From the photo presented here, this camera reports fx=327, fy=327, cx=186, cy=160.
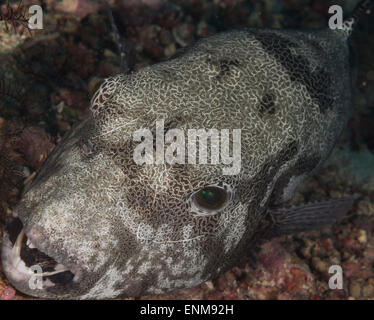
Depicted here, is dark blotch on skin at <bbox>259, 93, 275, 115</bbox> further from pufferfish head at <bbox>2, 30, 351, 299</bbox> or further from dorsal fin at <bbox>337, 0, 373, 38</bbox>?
dorsal fin at <bbox>337, 0, 373, 38</bbox>

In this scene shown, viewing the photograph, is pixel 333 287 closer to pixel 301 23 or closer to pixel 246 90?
pixel 246 90

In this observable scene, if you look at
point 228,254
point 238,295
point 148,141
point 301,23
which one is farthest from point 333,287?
point 301,23

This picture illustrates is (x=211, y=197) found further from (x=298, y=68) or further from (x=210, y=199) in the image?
(x=298, y=68)

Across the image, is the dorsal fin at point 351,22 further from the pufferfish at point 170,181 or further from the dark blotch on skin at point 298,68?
the pufferfish at point 170,181

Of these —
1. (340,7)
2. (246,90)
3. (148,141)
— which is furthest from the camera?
(340,7)

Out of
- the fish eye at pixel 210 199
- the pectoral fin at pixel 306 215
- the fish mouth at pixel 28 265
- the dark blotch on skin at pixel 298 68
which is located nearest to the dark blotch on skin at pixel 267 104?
the dark blotch on skin at pixel 298 68

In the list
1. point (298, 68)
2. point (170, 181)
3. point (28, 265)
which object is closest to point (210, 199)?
point (170, 181)
